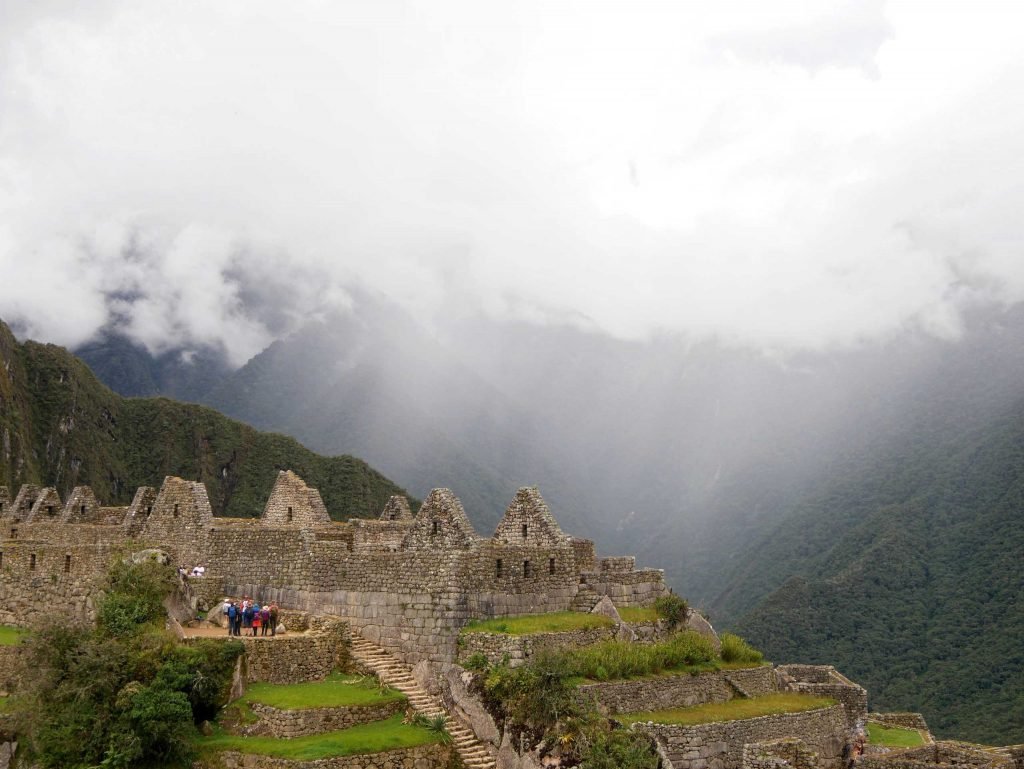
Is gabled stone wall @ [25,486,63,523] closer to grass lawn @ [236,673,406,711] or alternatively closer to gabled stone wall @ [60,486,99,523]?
gabled stone wall @ [60,486,99,523]

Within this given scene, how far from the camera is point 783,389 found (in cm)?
8938

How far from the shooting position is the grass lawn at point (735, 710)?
16.7 m

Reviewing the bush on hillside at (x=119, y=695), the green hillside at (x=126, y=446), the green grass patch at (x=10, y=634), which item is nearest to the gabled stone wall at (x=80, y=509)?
the green grass patch at (x=10, y=634)

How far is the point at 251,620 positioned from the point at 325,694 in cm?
369

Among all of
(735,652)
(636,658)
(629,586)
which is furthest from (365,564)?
(735,652)

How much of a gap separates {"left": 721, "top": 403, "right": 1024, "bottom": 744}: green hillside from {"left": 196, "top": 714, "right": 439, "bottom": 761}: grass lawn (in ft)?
102

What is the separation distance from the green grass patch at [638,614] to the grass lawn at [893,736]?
949 centimetres

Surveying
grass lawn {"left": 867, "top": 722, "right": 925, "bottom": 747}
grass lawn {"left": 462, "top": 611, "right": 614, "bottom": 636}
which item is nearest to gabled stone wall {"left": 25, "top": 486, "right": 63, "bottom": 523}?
grass lawn {"left": 462, "top": 611, "right": 614, "bottom": 636}

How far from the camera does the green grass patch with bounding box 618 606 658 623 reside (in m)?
19.5

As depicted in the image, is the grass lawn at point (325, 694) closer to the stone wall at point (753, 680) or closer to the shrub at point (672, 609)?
the shrub at point (672, 609)

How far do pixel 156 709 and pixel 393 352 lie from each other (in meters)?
75.9

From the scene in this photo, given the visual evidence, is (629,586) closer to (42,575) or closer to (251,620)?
(251,620)

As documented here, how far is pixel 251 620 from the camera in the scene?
1927 centimetres

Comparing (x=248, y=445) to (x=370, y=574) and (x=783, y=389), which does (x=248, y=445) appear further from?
(x=370, y=574)
